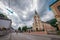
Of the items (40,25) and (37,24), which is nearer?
(40,25)

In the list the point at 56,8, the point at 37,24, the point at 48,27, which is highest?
the point at 56,8

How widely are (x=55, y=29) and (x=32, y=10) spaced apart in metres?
3.05

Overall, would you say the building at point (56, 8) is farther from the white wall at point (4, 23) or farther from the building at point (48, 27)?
the white wall at point (4, 23)

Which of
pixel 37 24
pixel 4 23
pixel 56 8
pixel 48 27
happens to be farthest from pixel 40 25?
pixel 4 23

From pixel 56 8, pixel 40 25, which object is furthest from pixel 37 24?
pixel 56 8

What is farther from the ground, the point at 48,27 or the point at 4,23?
the point at 4,23

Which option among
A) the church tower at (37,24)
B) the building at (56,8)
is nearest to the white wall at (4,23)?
the church tower at (37,24)

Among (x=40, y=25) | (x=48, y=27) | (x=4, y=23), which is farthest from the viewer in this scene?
(x=40, y=25)

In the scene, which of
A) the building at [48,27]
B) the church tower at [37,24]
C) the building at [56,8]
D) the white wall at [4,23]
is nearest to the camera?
the white wall at [4,23]

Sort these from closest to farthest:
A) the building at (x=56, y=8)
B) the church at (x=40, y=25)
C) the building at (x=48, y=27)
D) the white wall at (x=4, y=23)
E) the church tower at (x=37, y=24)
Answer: the white wall at (x=4, y=23)
the building at (x=56, y=8)
the building at (x=48, y=27)
the church at (x=40, y=25)
the church tower at (x=37, y=24)

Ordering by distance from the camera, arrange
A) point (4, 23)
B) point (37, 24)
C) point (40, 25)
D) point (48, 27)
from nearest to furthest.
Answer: point (4, 23) < point (48, 27) < point (40, 25) < point (37, 24)

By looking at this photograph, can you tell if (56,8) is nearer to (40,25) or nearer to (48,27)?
(48,27)

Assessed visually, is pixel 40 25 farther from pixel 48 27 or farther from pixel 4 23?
pixel 4 23

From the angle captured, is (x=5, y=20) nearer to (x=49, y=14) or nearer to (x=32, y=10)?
(x=32, y=10)
